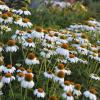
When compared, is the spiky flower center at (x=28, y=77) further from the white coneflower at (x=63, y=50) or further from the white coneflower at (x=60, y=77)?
the white coneflower at (x=63, y=50)

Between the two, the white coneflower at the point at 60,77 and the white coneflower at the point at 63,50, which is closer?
the white coneflower at the point at 60,77

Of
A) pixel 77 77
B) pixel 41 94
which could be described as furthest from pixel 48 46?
pixel 41 94

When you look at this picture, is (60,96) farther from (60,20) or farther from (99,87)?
(60,20)

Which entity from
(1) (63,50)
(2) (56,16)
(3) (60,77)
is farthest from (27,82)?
(2) (56,16)

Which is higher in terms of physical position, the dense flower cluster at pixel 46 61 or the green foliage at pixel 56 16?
the dense flower cluster at pixel 46 61

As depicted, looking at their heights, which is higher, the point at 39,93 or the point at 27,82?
the point at 27,82

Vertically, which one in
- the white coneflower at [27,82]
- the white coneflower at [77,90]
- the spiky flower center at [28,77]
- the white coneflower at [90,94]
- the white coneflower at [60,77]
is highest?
the spiky flower center at [28,77]

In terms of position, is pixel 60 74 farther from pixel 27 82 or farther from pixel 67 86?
pixel 27 82

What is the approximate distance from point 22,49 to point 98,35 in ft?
10.2

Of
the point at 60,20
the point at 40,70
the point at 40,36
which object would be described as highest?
the point at 40,36

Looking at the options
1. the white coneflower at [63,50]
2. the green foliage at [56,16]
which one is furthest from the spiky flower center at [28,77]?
the green foliage at [56,16]

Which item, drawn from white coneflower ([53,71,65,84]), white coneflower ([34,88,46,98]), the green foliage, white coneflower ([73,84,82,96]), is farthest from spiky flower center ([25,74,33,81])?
the green foliage

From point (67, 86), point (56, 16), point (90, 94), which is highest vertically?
point (67, 86)

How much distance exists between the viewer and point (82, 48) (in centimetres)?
616
